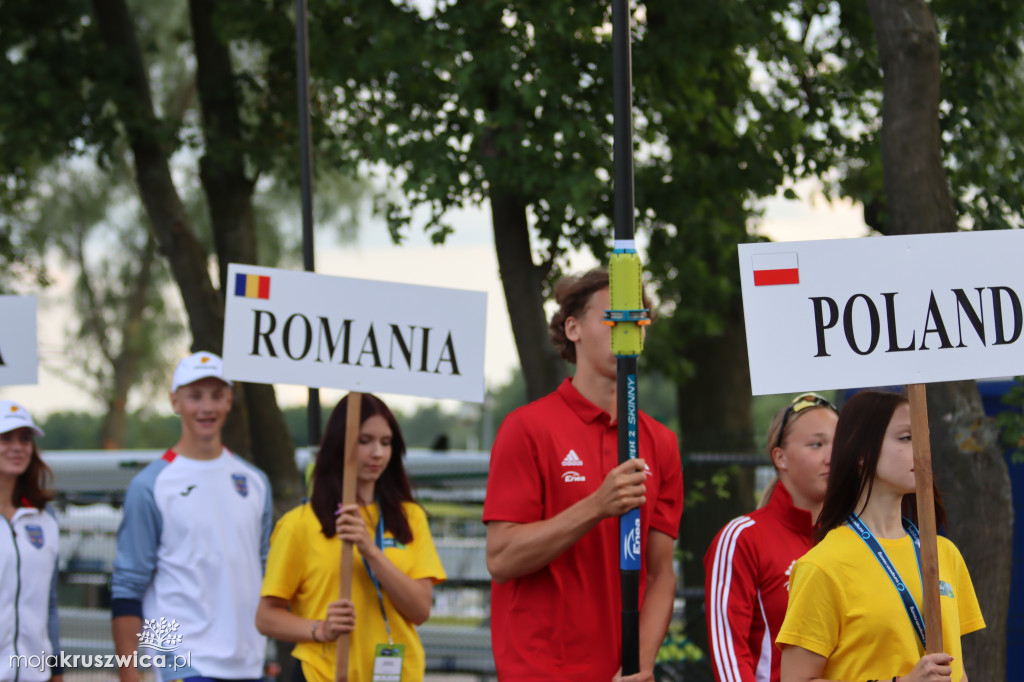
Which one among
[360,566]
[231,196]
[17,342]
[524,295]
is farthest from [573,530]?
[231,196]

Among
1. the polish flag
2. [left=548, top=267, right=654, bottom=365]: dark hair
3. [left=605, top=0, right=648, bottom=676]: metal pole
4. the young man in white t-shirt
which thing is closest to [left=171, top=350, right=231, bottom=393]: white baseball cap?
the young man in white t-shirt

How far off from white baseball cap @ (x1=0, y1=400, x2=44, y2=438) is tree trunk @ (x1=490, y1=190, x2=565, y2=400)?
13.1ft

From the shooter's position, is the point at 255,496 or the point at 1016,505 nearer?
the point at 255,496

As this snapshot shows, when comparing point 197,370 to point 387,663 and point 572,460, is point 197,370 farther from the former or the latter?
point 572,460

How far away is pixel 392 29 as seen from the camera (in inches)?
Answer: 369

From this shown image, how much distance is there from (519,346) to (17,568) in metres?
4.44

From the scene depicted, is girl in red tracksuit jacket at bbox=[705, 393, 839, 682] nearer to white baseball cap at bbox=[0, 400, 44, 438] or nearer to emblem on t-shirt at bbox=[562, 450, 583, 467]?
emblem on t-shirt at bbox=[562, 450, 583, 467]

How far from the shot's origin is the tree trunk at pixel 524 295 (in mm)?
9062

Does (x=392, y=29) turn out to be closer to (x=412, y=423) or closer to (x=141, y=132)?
(x=141, y=132)

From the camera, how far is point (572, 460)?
3.91 m

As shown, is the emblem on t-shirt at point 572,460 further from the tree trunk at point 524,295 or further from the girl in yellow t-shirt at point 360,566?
the tree trunk at point 524,295

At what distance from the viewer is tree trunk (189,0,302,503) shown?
35.5ft

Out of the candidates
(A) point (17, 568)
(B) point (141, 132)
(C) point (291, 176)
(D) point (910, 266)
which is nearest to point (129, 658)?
(A) point (17, 568)

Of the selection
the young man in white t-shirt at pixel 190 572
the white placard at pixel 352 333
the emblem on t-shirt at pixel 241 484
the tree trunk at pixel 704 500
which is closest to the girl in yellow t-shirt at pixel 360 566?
the white placard at pixel 352 333
